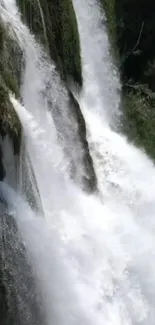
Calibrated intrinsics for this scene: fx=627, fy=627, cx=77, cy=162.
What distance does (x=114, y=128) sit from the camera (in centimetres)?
1586

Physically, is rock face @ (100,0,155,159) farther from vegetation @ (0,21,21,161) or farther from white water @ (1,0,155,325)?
vegetation @ (0,21,21,161)

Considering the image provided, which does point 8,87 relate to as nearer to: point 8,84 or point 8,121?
point 8,84

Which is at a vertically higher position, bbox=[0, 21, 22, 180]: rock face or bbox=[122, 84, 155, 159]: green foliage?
bbox=[122, 84, 155, 159]: green foliage

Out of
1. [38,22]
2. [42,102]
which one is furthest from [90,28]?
[42,102]

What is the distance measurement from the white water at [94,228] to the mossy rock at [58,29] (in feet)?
2.35

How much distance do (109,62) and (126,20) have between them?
4.35 ft

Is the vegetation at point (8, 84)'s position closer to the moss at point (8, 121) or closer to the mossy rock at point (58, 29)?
the moss at point (8, 121)

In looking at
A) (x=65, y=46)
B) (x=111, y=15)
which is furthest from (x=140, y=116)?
(x=65, y=46)

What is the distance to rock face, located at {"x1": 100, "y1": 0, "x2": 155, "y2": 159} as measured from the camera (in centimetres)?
1647

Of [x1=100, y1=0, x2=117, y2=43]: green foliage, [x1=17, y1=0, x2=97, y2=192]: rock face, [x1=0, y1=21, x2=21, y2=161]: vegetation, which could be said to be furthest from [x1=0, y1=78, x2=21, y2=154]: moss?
[x1=100, y1=0, x2=117, y2=43]: green foliage

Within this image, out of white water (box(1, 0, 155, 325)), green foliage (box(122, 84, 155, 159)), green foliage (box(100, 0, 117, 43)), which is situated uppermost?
green foliage (box(100, 0, 117, 43))

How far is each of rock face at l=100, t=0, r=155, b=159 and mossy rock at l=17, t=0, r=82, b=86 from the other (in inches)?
59.0

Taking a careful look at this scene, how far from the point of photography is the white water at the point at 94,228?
1084 cm

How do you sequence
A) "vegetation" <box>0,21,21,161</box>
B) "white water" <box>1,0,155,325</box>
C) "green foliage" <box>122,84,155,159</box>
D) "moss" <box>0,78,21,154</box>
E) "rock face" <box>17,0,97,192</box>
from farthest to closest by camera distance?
"green foliage" <box>122,84,155,159</box> → "rock face" <box>17,0,97,192</box> → "white water" <box>1,0,155,325</box> → "vegetation" <box>0,21,21,161</box> → "moss" <box>0,78,21,154</box>
